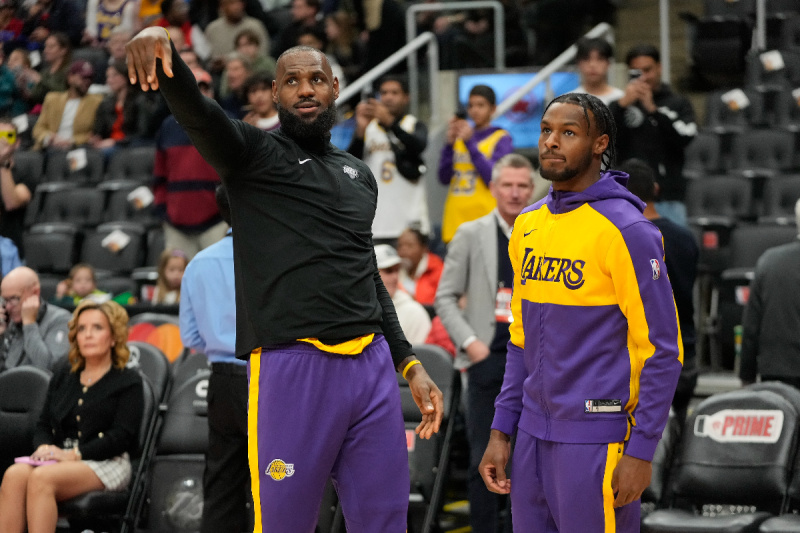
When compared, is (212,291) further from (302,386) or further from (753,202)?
(753,202)

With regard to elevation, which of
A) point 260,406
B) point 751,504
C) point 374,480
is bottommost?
point 751,504

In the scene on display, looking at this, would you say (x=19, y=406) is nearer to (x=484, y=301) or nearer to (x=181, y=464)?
(x=181, y=464)

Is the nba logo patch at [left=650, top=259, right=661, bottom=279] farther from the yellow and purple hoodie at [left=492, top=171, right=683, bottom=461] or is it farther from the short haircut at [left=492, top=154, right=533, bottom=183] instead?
the short haircut at [left=492, top=154, right=533, bottom=183]

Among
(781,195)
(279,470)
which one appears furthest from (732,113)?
(279,470)

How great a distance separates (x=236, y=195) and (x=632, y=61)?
5.03 m

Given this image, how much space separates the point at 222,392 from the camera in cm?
502

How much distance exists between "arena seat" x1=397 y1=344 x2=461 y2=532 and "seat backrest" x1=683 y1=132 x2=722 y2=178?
464 centimetres

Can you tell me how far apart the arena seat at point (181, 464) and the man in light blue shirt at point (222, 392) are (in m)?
0.92

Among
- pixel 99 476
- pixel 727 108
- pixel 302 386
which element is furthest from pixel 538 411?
pixel 727 108

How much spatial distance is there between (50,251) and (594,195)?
8138 millimetres

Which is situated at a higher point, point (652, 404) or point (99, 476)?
point (652, 404)

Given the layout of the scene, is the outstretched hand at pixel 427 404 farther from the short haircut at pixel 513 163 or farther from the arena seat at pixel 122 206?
the arena seat at pixel 122 206

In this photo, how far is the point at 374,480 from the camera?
3303mm

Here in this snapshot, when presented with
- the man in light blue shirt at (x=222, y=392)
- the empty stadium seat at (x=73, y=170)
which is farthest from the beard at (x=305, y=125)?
the empty stadium seat at (x=73, y=170)
